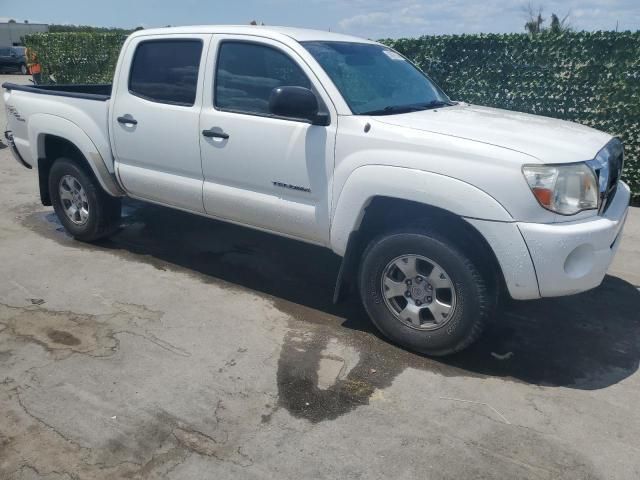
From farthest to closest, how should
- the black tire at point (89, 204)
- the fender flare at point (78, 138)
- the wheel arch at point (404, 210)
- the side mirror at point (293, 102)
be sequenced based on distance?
the black tire at point (89, 204), the fender flare at point (78, 138), the side mirror at point (293, 102), the wheel arch at point (404, 210)

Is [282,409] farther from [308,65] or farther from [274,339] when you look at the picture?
[308,65]

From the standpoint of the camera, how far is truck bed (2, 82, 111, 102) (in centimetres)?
539

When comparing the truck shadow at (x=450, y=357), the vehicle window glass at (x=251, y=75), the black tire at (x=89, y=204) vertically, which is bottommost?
the truck shadow at (x=450, y=357)

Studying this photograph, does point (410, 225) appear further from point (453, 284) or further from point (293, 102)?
point (293, 102)

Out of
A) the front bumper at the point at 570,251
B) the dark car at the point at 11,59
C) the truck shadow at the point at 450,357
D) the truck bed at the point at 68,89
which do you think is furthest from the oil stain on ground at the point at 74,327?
the dark car at the point at 11,59

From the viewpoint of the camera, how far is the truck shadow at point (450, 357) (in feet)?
12.5

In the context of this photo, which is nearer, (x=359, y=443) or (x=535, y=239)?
(x=359, y=443)

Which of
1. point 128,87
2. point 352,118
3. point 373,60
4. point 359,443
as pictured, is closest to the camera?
point 359,443

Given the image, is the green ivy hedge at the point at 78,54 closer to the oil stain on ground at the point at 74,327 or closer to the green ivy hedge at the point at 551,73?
the green ivy hedge at the point at 551,73

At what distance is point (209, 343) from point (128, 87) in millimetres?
2390

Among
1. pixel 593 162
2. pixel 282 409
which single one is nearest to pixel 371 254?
pixel 282 409

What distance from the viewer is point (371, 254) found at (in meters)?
3.91

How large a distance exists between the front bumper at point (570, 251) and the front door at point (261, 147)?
1.38 m

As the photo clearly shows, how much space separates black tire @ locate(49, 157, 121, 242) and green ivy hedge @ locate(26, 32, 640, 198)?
5339 millimetres
